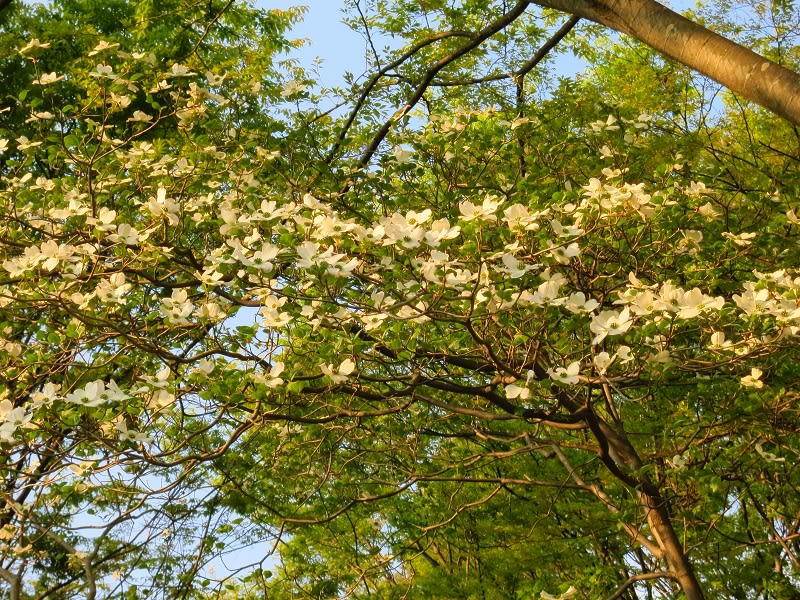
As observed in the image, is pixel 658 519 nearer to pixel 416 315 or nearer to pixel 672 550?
pixel 672 550

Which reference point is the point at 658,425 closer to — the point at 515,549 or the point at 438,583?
the point at 515,549

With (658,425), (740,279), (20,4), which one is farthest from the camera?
(20,4)

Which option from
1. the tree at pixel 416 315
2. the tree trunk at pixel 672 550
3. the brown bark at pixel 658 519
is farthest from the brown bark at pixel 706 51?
the tree trunk at pixel 672 550

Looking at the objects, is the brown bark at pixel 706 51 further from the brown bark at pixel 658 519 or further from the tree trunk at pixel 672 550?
the tree trunk at pixel 672 550

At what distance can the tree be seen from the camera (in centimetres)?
323

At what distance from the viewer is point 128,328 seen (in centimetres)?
364

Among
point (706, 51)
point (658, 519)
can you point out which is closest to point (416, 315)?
point (706, 51)

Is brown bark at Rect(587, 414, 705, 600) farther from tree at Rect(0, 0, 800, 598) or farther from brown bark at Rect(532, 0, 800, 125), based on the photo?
brown bark at Rect(532, 0, 800, 125)

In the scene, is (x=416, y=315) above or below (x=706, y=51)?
below

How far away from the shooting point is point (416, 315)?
9.79 feet

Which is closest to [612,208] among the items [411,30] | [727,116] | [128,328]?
[128,328]

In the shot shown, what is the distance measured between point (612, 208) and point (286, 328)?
143cm

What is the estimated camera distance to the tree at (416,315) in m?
3.23

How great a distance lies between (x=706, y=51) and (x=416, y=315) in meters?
1.57
